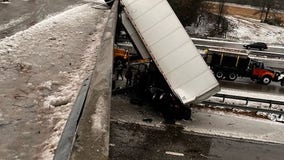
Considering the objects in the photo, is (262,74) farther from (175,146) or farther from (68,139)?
(68,139)

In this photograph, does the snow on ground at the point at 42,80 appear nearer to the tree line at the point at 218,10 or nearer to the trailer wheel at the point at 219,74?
the trailer wheel at the point at 219,74

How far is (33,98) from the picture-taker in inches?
443

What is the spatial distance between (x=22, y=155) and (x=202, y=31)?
3779 cm

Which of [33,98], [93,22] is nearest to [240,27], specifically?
[93,22]

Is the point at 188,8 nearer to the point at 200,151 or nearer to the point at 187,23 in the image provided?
the point at 187,23

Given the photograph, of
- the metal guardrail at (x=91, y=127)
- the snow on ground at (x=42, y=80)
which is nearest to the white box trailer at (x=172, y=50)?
the snow on ground at (x=42, y=80)

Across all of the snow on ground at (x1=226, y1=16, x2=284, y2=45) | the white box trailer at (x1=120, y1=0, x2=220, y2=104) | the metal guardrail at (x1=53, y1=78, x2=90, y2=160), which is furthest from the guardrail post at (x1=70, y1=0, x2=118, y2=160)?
the snow on ground at (x1=226, y1=16, x2=284, y2=45)

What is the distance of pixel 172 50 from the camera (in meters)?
17.2

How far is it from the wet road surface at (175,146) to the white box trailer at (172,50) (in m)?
1.70

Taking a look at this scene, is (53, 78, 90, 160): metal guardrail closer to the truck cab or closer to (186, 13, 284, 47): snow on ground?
the truck cab

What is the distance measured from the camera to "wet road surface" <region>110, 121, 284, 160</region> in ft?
44.3

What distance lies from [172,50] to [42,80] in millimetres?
6185

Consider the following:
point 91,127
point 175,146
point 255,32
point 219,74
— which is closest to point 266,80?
point 219,74

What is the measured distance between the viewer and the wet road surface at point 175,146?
44.3 feet
